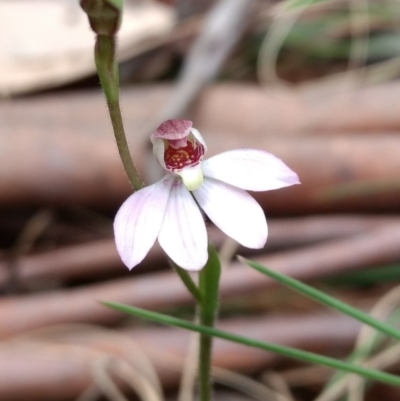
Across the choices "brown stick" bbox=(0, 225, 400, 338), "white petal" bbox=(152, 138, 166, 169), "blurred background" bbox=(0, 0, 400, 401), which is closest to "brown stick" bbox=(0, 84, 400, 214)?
"blurred background" bbox=(0, 0, 400, 401)

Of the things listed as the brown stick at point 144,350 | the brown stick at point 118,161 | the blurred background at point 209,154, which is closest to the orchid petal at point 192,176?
the blurred background at point 209,154

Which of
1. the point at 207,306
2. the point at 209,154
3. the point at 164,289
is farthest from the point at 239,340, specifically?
the point at 209,154

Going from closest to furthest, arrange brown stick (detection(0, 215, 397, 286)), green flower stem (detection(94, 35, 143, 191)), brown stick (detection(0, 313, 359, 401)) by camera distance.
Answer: green flower stem (detection(94, 35, 143, 191)) < brown stick (detection(0, 313, 359, 401)) < brown stick (detection(0, 215, 397, 286))

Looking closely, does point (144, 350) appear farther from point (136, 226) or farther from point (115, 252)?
point (136, 226)

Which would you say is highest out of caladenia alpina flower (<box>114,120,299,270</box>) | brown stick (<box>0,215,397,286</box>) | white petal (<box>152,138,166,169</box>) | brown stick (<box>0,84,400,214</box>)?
brown stick (<box>0,84,400,214</box>)

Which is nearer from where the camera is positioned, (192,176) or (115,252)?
(192,176)

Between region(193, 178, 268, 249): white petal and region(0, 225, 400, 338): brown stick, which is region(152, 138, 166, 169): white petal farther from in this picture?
region(0, 225, 400, 338): brown stick

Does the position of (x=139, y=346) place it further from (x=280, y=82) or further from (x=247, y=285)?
(x=280, y=82)
